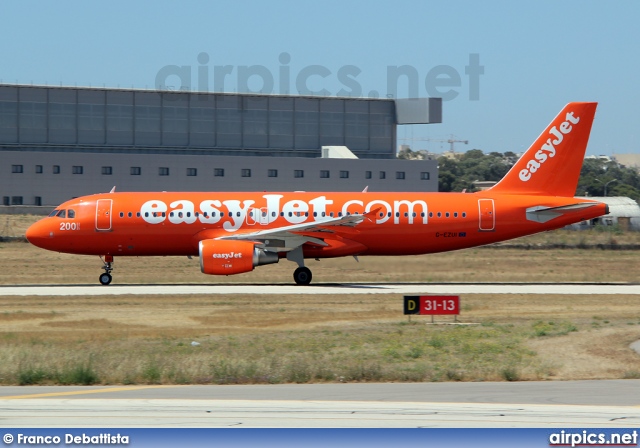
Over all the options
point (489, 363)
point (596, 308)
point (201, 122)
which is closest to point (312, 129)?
point (201, 122)

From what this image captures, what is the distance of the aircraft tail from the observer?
4284 cm

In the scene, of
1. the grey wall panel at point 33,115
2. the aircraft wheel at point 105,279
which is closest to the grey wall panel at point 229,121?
the grey wall panel at point 33,115

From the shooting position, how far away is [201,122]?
333ft

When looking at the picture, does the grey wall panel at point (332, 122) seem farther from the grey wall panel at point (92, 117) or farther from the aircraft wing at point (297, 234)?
the aircraft wing at point (297, 234)

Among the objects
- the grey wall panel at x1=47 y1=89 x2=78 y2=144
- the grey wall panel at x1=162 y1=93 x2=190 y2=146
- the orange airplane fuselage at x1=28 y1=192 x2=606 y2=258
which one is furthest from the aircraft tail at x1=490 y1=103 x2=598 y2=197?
the grey wall panel at x1=47 y1=89 x2=78 y2=144

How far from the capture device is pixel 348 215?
137ft

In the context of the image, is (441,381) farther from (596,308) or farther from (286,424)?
(596,308)

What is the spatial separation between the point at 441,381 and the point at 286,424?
18.9 ft

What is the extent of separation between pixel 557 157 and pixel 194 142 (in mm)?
63080

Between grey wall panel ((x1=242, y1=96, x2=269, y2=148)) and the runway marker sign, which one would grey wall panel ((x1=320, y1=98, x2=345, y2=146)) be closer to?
grey wall panel ((x1=242, y1=96, x2=269, y2=148))

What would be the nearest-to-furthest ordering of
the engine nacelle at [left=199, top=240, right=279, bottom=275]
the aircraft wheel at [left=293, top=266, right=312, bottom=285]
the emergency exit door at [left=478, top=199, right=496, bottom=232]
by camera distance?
the engine nacelle at [left=199, top=240, right=279, bottom=275]
the aircraft wheel at [left=293, top=266, right=312, bottom=285]
the emergency exit door at [left=478, top=199, right=496, bottom=232]

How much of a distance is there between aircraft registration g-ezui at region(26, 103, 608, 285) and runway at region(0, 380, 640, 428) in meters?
23.8

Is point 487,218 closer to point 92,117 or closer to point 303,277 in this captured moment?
point 303,277

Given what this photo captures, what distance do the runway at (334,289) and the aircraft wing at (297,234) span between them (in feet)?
6.10
